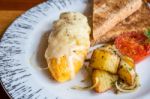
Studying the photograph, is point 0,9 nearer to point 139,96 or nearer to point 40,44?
point 40,44

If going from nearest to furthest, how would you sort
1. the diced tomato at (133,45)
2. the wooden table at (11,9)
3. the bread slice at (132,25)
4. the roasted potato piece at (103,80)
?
the roasted potato piece at (103,80) → the diced tomato at (133,45) → the bread slice at (132,25) → the wooden table at (11,9)

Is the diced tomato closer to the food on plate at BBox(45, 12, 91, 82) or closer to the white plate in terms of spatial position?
the white plate

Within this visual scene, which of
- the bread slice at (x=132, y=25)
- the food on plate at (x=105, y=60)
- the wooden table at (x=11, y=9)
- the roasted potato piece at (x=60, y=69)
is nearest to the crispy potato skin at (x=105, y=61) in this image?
the food on plate at (x=105, y=60)

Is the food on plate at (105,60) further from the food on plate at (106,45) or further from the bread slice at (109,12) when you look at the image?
the bread slice at (109,12)

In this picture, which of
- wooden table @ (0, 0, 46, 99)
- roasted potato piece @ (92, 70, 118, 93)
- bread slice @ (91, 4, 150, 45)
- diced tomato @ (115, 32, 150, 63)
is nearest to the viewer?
roasted potato piece @ (92, 70, 118, 93)

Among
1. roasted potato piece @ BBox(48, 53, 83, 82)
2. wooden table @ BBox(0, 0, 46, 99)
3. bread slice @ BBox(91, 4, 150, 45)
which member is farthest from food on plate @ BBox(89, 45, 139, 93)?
wooden table @ BBox(0, 0, 46, 99)

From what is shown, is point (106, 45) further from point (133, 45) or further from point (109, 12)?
point (109, 12)
